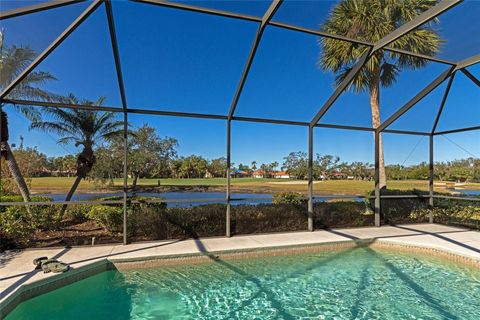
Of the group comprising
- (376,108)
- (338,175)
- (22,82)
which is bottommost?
(338,175)

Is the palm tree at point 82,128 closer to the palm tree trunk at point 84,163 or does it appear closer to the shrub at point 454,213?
the palm tree trunk at point 84,163

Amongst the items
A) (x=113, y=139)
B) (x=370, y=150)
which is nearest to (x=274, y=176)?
(x=370, y=150)

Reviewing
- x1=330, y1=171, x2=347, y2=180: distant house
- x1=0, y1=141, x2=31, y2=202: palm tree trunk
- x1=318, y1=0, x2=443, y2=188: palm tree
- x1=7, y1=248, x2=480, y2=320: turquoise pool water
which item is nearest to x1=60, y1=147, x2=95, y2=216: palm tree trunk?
x1=0, y1=141, x2=31, y2=202: palm tree trunk

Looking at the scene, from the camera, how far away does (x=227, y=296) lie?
379 centimetres

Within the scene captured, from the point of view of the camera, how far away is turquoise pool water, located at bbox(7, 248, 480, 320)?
330 centimetres

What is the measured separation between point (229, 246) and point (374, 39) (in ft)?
21.8

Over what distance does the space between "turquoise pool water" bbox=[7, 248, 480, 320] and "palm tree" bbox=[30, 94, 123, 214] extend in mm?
4269

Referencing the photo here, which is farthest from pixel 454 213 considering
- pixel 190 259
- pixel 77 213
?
pixel 77 213

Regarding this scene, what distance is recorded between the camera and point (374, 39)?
284 inches

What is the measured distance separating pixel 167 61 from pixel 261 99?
2211 millimetres

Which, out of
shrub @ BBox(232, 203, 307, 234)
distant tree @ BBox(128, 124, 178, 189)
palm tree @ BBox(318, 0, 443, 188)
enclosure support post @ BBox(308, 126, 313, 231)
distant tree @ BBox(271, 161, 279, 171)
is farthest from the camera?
distant tree @ BBox(271, 161, 279, 171)

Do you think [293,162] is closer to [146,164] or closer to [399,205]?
[399,205]

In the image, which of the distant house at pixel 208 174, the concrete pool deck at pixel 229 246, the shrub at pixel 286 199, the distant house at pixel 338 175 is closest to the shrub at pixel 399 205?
the concrete pool deck at pixel 229 246

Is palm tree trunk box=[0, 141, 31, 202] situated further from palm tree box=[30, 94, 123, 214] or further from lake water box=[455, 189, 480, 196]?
lake water box=[455, 189, 480, 196]
